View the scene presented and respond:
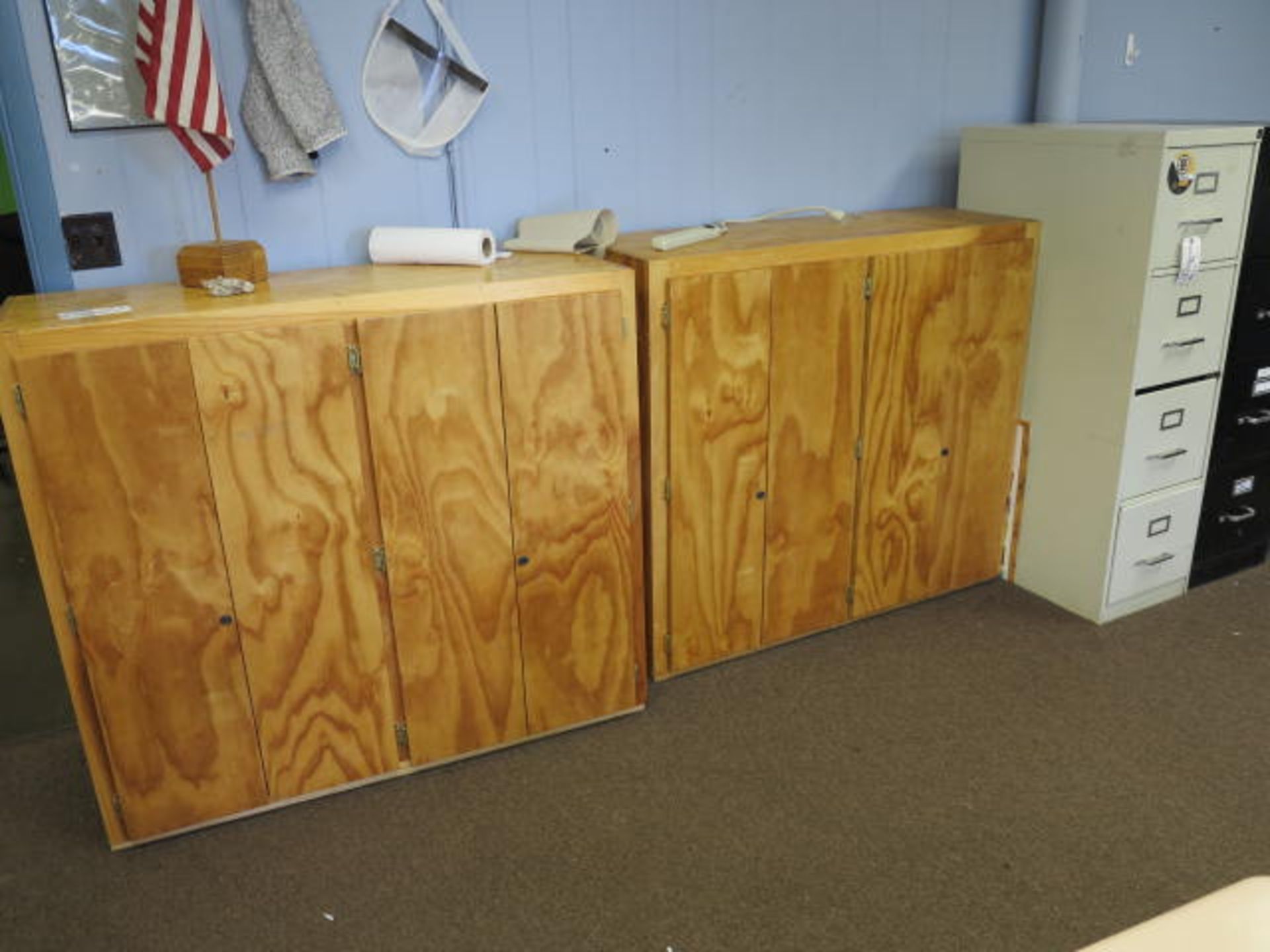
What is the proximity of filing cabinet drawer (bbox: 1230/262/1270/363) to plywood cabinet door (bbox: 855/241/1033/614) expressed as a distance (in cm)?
56

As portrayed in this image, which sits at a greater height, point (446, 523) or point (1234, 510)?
point (446, 523)

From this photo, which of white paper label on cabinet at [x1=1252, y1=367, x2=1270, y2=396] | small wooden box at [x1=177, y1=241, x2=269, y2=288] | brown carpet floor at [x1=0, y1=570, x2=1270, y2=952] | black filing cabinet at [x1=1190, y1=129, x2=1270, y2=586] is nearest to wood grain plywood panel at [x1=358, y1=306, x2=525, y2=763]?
brown carpet floor at [x1=0, y1=570, x2=1270, y2=952]

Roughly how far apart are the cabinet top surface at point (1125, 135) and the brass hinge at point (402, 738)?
7.19 feet

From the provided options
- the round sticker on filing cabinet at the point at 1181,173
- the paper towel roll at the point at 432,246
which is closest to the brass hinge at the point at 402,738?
the paper towel roll at the point at 432,246

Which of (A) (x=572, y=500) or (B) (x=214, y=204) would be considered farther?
(A) (x=572, y=500)

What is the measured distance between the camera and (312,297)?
1939 millimetres

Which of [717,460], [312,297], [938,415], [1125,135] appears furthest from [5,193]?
[1125,135]

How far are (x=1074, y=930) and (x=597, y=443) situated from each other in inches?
51.6

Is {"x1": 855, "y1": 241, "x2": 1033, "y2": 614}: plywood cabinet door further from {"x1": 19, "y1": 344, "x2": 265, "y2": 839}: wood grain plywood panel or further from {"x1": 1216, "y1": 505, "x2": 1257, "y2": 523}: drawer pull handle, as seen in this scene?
{"x1": 19, "y1": 344, "x2": 265, "y2": 839}: wood grain plywood panel

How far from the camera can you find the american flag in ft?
6.33

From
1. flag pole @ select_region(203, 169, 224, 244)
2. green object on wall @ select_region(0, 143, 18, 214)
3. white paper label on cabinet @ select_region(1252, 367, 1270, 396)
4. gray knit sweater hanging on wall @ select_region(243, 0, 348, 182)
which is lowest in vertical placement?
white paper label on cabinet @ select_region(1252, 367, 1270, 396)

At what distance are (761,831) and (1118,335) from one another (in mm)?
1577

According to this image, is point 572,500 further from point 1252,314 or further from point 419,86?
point 1252,314

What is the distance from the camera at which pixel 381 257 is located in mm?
2264
